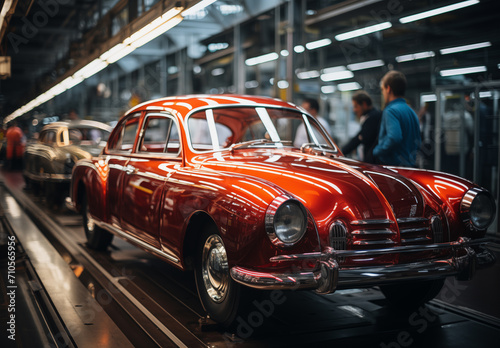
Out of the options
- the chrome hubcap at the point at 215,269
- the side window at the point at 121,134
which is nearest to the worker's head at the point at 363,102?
the side window at the point at 121,134

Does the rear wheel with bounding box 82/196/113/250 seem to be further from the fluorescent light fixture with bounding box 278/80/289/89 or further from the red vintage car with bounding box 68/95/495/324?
the fluorescent light fixture with bounding box 278/80/289/89

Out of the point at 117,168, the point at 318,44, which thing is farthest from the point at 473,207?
the point at 318,44

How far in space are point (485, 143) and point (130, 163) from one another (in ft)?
19.7

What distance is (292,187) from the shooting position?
360 centimetres

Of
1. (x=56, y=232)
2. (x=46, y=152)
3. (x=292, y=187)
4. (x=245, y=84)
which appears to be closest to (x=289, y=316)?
(x=292, y=187)

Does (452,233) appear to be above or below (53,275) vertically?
above

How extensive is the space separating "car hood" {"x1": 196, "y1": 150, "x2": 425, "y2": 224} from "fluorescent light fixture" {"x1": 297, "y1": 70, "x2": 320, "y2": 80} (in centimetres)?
846

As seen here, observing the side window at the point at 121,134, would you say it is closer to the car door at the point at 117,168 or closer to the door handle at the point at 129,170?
the car door at the point at 117,168

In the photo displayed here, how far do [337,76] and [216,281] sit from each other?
13.0 meters

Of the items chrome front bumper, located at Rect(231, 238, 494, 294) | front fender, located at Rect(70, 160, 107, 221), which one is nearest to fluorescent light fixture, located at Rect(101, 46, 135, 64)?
front fender, located at Rect(70, 160, 107, 221)

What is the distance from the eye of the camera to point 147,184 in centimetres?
476

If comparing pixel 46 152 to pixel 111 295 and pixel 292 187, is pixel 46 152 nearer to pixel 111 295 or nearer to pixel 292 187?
pixel 111 295

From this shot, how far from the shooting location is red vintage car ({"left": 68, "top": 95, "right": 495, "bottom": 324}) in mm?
3238

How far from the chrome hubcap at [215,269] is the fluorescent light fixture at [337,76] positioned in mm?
12333
